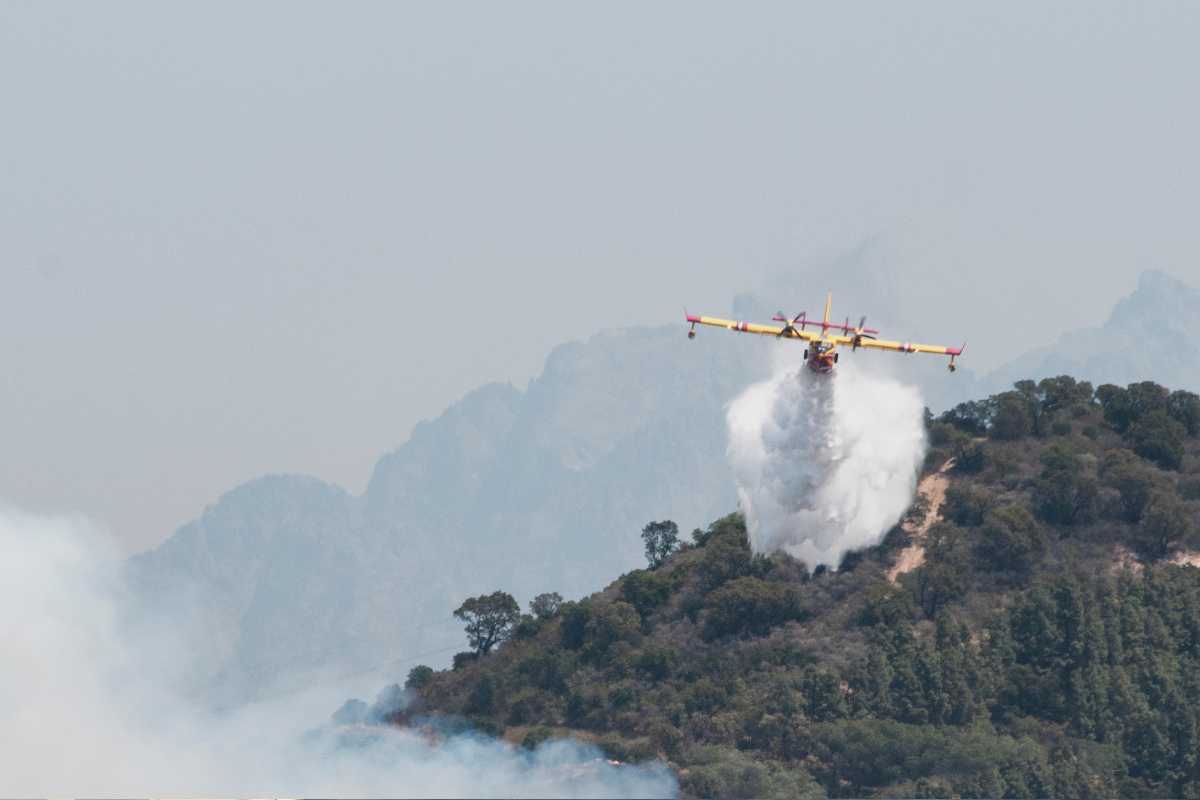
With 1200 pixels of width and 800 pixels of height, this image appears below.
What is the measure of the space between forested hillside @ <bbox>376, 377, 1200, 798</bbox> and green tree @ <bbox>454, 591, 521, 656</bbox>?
7.3 inches

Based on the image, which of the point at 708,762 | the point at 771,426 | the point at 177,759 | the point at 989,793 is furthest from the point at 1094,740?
the point at 177,759

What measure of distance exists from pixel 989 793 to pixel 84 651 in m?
51.2

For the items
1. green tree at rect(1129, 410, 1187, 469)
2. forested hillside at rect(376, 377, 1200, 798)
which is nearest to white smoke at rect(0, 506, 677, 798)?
forested hillside at rect(376, 377, 1200, 798)

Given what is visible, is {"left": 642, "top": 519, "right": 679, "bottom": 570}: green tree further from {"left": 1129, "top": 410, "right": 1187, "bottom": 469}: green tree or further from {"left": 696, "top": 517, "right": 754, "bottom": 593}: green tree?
{"left": 1129, "top": 410, "right": 1187, "bottom": 469}: green tree

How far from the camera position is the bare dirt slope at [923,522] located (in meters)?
160

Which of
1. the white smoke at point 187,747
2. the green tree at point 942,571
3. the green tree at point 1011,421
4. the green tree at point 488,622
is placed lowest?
the white smoke at point 187,747

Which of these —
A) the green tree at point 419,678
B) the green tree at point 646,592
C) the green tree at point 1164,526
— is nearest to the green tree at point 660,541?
the green tree at point 646,592

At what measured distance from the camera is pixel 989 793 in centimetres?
11550

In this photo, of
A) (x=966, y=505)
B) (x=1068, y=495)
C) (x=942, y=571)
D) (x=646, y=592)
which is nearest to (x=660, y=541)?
(x=646, y=592)

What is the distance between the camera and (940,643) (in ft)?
462

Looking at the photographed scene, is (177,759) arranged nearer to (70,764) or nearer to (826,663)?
(70,764)

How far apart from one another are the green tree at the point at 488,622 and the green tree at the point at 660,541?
1844cm

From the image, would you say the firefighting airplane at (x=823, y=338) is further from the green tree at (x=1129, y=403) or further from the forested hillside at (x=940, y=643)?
the green tree at (x=1129, y=403)

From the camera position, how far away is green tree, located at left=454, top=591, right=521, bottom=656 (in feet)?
557
